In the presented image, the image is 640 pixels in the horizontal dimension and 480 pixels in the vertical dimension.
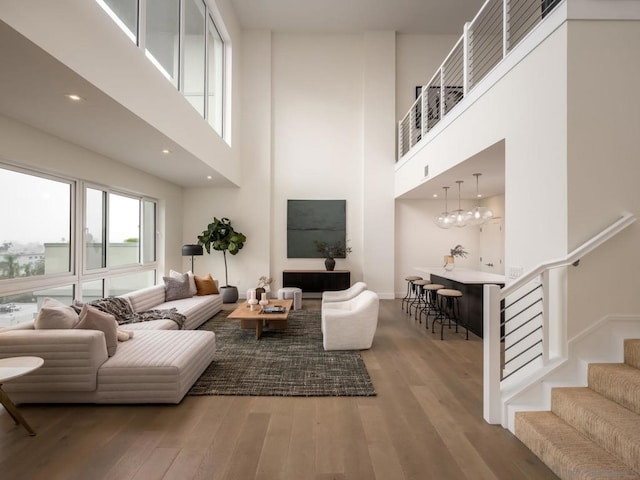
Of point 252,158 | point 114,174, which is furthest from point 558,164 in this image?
point 252,158

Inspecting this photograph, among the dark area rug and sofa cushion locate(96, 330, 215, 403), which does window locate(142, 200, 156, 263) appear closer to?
the dark area rug

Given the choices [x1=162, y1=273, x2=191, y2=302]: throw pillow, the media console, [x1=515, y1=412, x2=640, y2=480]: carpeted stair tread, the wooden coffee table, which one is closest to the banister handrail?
[x1=515, y1=412, x2=640, y2=480]: carpeted stair tread

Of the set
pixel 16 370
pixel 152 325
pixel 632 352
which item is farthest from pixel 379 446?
pixel 152 325

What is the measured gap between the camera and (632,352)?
8.02 feet

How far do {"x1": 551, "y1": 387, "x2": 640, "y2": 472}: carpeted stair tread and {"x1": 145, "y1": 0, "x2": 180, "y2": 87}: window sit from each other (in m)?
5.17

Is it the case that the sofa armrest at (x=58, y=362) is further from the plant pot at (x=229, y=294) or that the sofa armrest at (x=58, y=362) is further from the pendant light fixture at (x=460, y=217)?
the pendant light fixture at (x=460, y=217)

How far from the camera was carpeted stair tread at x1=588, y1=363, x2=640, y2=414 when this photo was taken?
2.16 m

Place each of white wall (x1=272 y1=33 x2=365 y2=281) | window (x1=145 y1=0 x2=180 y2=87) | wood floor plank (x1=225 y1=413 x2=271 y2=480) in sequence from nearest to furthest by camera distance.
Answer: wood floor plank (x1=225 y1=413 x2=271 y2=480) → window (x1=145 y1=0 x2=180 y2=87) → white wall (x1=272 y1=33 x2=365 y2=281)

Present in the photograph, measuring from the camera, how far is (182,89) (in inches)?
198

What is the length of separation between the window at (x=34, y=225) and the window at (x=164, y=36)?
6.93 feet

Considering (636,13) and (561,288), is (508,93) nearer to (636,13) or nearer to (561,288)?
(636,13)

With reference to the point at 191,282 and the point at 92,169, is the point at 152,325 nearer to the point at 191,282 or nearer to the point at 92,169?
the point at 191,282

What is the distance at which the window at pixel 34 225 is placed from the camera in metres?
3.92

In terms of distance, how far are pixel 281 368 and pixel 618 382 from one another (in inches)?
115
